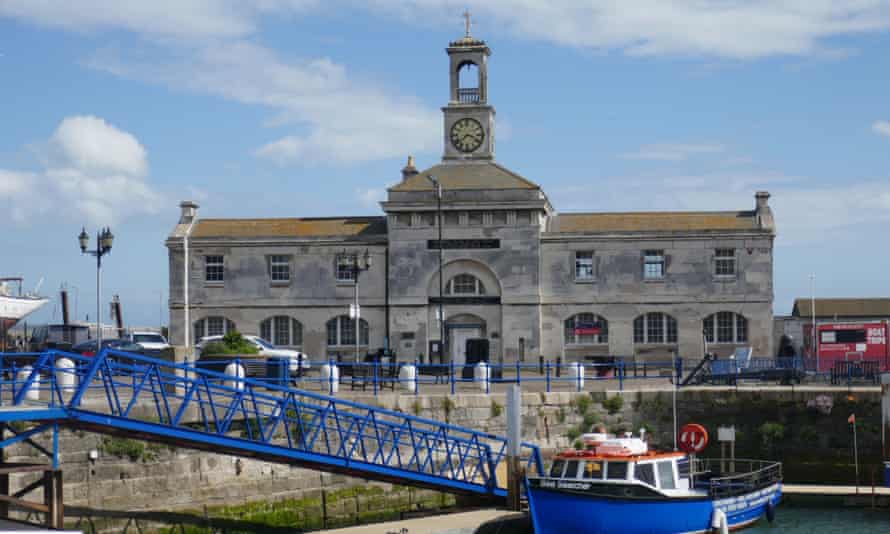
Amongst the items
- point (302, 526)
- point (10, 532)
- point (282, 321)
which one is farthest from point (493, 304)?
point (10, 532)

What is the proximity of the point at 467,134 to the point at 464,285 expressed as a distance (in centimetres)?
745

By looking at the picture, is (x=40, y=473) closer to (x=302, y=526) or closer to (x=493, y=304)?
(x=302, y=526)

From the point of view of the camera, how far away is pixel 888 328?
49156mm

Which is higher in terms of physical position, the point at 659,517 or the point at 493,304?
the point at 493,304

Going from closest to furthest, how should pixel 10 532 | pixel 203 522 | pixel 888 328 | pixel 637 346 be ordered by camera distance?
pixel 10 532
pixel 203 522
pixel 888 328
pixel 637 346

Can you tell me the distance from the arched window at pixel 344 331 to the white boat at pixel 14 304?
1902cm

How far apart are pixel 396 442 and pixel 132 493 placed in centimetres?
580

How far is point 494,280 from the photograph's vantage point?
5441cm

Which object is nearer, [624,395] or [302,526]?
[302,526]

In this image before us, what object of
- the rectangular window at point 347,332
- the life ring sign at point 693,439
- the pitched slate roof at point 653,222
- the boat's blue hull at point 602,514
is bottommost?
the boat's blue hull at point 602,514

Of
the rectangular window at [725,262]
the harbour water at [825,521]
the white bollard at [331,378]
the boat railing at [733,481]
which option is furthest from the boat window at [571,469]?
the rectangular window at [725,262]

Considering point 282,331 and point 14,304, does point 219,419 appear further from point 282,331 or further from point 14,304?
point 14,304

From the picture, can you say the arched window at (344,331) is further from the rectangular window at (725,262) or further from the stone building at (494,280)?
the rectangular window at (725,262)

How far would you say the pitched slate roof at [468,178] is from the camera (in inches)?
2156
